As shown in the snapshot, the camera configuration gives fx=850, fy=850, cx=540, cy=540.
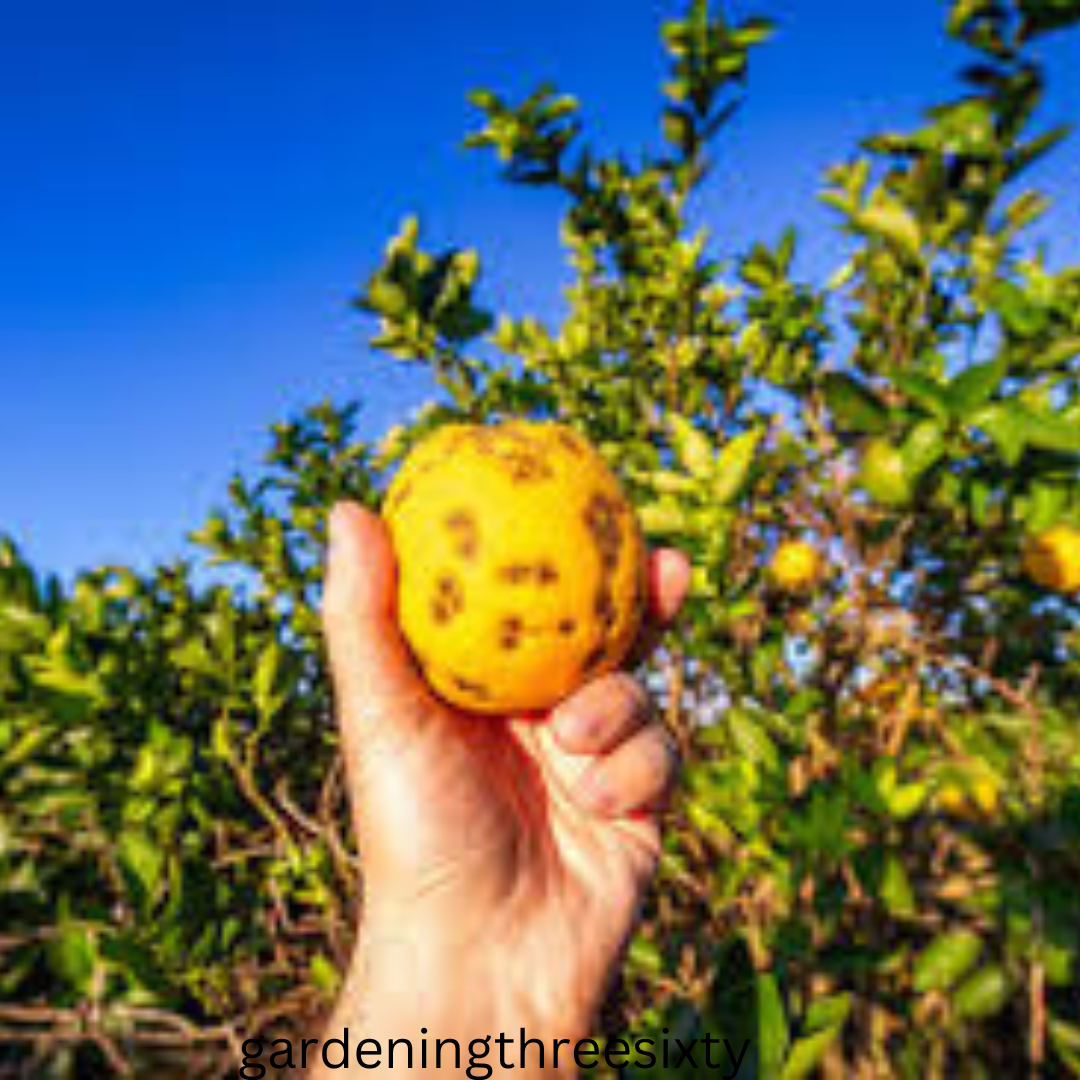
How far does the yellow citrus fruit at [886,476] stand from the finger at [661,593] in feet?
1.55

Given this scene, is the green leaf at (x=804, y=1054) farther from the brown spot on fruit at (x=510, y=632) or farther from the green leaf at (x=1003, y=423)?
the green leaf at (x=1003, y=423)

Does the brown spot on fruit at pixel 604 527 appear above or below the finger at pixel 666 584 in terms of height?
above

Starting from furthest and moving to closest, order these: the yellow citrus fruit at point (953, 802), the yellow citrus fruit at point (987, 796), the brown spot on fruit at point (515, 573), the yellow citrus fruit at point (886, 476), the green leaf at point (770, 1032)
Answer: the yellow citrus fruit at point (953, 802) < the yellow citrus fruit at point (987, 796) < the yellow citrus fruit at point (886, 476) < the green leaf at point (770, 1032) < the brown spot on fruit at point (515, 573)

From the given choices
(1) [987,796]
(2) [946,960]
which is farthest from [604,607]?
(1) [987,796]

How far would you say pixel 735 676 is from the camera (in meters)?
2.18

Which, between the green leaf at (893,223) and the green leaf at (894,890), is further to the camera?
the green leaf at (893,223)

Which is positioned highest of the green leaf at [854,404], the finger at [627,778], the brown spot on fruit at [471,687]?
the green leaf at [854,404]

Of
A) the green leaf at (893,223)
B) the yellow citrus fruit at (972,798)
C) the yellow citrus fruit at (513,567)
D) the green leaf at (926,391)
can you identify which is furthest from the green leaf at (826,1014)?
the green leaf at (893,223)

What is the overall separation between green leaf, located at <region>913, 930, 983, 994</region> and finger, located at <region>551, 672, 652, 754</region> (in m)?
1.05

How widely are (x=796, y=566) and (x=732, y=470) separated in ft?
2.65

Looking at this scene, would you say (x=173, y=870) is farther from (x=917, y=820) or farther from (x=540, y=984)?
(x=917, y=820)

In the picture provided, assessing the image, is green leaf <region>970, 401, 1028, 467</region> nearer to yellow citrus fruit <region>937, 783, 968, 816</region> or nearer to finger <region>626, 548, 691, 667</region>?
finger <region>626, 548, 691, 667</region>

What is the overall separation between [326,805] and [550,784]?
929 mm

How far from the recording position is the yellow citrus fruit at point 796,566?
98.2 inches
